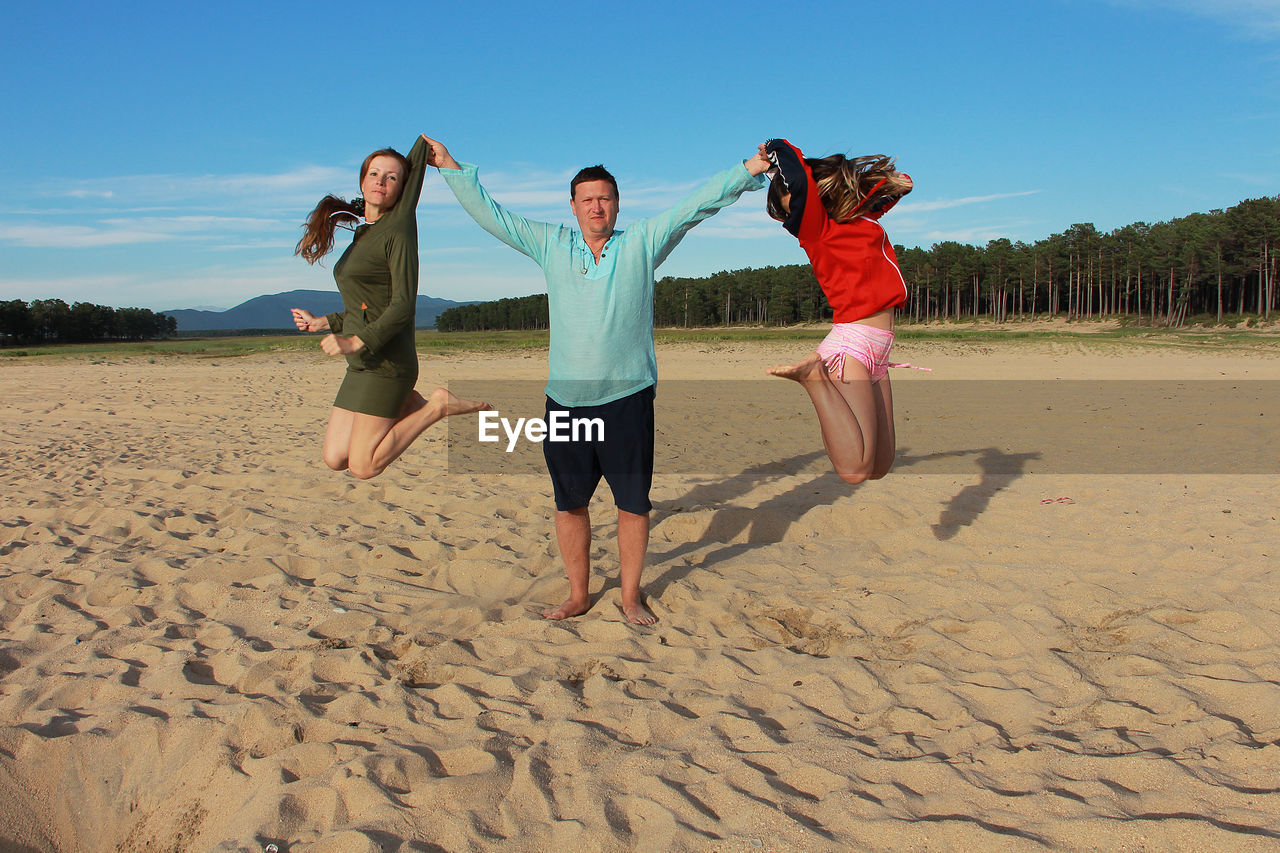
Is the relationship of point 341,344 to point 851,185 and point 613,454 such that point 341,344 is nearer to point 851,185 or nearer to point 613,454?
point 613,454

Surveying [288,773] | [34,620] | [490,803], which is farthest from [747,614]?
[34,620]

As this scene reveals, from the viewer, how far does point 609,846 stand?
267 centimetres

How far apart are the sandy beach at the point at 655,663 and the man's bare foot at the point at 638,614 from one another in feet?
0.28

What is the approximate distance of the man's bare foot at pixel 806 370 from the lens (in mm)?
4316

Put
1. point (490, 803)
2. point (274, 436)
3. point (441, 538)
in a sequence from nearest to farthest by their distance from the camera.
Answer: point (490, 803) < point (441, 538) < point (274, 436)

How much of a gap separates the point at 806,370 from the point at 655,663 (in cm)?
173

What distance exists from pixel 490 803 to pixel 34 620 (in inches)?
139

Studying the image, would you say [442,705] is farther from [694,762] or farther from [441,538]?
[441,538]

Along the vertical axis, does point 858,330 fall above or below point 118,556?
above

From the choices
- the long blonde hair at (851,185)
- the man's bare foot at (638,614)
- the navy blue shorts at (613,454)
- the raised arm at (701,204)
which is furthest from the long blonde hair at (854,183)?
the man's bare foot at (638,614)

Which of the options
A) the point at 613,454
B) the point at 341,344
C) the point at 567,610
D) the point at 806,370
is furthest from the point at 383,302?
the point at 806,370

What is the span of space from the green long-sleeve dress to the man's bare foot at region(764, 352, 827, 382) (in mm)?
2072

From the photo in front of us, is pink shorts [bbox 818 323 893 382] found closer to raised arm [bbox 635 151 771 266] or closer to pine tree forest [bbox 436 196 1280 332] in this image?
raised arm [bbox 635 151 771 266]

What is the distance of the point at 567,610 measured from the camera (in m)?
4.92
